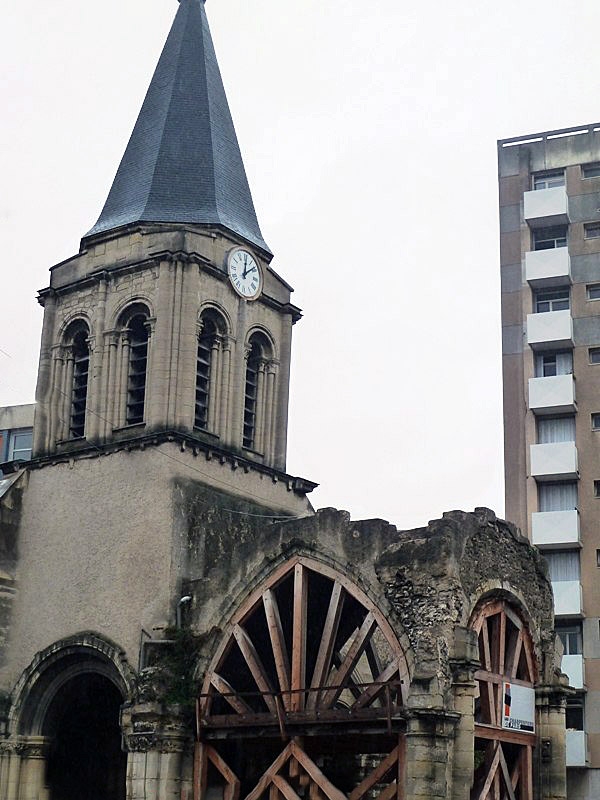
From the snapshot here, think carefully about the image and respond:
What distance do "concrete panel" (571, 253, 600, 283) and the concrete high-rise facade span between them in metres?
0.04

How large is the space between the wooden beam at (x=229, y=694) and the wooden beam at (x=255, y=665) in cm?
45

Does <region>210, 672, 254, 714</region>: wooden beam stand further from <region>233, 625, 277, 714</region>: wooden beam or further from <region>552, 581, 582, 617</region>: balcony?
<region>552, 581, 582, 617</region>: balcony

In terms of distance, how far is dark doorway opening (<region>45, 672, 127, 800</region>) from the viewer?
3012 centimetres

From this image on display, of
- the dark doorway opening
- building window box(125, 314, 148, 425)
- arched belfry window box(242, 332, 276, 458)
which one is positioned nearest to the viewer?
the dark doorway opening

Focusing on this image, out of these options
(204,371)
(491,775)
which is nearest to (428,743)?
(491,775)

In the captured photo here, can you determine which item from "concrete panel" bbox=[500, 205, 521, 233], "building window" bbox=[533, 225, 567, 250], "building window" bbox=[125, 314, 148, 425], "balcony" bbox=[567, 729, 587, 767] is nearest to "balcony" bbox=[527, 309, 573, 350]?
"building window" bbox=[533, 225, 567, 250]

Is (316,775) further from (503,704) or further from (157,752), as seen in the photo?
(503,704)

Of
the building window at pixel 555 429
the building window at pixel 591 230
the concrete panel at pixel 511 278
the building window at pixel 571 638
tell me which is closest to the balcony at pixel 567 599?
the building window at pixel 571 638

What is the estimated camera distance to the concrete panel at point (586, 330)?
4628cm

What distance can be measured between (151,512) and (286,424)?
578 cm

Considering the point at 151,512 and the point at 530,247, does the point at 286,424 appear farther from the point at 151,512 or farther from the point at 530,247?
the point at 530,247

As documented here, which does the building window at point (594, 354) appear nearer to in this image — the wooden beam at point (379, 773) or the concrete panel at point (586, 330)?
the concrete panel at point (586, 330)

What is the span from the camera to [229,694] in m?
26.2

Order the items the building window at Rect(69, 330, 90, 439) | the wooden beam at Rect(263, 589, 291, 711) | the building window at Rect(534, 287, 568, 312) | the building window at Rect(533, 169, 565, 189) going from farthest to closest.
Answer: the building window at Rect(533, 169, 565, 189)
the building window at Rect(534, 287, 568, 312)
the building window at Rect(69, 330, 90, 439)
the wooden beam at Rect(263, 589, 291, 711)
